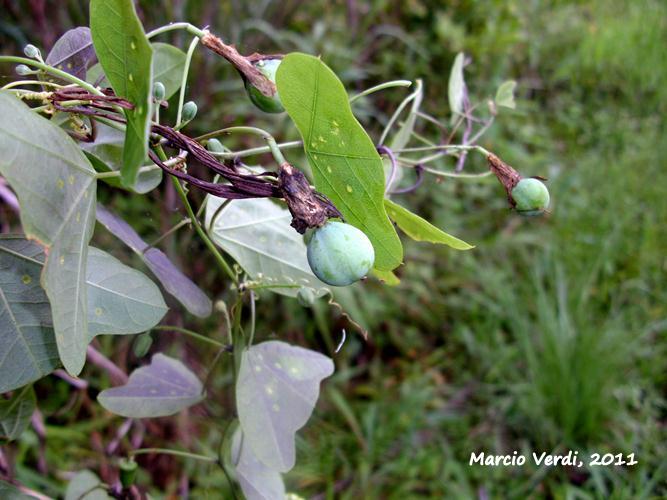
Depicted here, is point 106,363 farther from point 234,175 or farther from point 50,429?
point 50,429

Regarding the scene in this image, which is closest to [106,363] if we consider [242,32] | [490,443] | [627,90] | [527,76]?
[490,443]

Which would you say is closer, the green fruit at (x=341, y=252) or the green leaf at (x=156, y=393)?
the green fruit at (x=341, y=252)

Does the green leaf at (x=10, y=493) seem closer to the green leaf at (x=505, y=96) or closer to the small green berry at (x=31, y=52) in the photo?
the small green berry at (x=31, y=52)

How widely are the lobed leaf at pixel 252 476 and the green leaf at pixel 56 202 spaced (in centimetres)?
26

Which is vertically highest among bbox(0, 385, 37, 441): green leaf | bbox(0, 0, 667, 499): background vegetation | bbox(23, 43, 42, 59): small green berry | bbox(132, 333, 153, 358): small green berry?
bbox(23, 43, 42, 59): small green berry

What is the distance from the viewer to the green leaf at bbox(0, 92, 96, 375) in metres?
0.31

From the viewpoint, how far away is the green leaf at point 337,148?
1.12ft

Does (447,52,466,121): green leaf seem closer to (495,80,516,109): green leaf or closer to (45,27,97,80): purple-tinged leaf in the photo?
(495,80,516,109): green leaf

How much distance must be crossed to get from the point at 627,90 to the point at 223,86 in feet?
5.90

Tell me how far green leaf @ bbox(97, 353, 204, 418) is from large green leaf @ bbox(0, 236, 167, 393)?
0.43ft

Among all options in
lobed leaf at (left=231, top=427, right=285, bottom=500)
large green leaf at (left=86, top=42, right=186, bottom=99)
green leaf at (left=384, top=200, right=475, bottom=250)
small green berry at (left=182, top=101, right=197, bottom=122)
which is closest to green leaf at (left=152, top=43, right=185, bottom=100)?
large green leaf at (left=86, top=42, right=186, bottom=99)

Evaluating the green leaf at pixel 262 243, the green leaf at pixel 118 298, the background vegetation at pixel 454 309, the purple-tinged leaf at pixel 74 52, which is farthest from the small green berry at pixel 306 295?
the background vegetation at pixel 454 309

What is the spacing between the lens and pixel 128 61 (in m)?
0.33

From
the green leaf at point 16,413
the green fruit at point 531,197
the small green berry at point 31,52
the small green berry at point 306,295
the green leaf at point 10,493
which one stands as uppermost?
the small green berry at point 31,52
